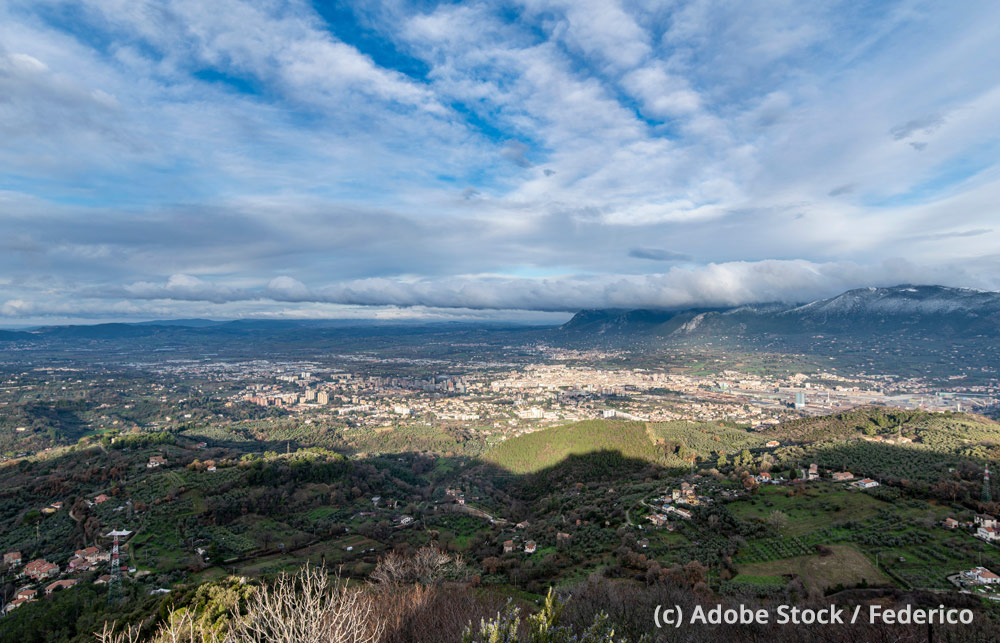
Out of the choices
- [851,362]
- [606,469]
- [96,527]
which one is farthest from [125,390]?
[851,362]

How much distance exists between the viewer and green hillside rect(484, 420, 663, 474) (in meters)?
51.2

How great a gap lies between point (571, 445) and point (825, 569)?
35.6 m

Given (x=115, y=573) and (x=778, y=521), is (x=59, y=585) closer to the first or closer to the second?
(x=115, y=573)

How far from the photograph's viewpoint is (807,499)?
95.1ft

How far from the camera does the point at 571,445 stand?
5512 centimetres

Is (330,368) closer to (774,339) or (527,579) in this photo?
(527,579)

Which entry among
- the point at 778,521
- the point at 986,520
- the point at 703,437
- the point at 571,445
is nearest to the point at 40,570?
the point at 778,521

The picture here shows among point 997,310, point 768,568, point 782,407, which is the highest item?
point 997,310

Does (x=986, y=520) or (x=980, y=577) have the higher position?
(x=986, y=520)

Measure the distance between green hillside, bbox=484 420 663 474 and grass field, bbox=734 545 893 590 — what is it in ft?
88.8

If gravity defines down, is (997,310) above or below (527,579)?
above

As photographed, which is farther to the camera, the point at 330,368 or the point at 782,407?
the point at 330,368

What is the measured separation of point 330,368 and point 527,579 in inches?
5515

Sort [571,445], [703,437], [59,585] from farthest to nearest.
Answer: [703,437] → [571,445] → [59,585]
